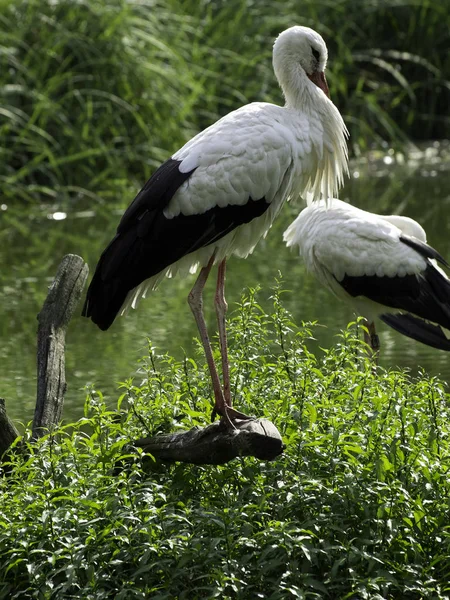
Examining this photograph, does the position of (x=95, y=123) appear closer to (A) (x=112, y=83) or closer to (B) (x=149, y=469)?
(A) (x=112, y=83)

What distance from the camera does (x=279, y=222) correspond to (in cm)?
1113

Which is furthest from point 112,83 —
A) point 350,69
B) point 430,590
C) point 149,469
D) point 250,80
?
point 430,590

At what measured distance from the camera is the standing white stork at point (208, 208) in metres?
4.69

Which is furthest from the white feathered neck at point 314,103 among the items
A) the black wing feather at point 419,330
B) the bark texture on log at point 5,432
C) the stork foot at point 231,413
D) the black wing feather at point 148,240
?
the bark texture on log at point 5,432

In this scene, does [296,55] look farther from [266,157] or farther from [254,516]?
[254,516]

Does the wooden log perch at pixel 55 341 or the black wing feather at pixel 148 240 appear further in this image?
the wooden log perch at pixel 55 341

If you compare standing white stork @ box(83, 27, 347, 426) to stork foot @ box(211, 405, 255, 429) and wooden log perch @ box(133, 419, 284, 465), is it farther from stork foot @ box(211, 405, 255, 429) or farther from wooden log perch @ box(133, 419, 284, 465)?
wooden log perch @ box(133, 419, 284, 465)

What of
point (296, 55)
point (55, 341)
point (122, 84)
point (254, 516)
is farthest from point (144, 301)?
point (254, 516)

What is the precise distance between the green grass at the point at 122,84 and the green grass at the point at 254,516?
23.1ft

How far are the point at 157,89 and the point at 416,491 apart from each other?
8.45 meters

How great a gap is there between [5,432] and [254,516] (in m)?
1.16

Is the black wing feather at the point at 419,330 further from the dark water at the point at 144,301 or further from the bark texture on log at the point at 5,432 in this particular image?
the bark texture on log at the point at 5,432

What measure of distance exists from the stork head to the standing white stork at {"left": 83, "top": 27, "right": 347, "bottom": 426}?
0.88ft

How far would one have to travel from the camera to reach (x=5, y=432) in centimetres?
471
